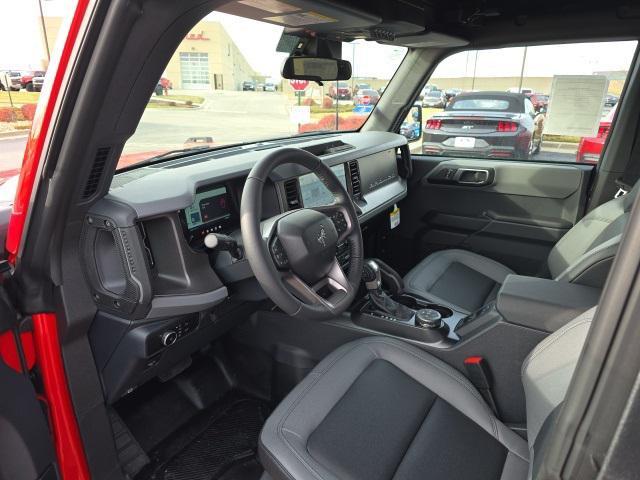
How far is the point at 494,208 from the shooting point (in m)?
3.13

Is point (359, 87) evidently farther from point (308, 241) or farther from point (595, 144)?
point (308, 241)

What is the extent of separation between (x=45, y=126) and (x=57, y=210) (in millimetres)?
228

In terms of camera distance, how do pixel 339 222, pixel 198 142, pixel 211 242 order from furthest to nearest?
pixel 198 142 → pixel 339 222 → pixel 211 242

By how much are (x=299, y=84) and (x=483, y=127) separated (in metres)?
1.52

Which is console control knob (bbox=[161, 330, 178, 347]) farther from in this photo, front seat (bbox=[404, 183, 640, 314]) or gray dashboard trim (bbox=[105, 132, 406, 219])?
front seat (bbox=[404, 183, 640, 314])

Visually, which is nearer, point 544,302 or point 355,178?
point 544,302

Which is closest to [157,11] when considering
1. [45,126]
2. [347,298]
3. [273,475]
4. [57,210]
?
[45,126]

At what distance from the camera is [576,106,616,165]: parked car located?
2.78m

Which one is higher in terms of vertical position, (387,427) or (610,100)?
(610,100)

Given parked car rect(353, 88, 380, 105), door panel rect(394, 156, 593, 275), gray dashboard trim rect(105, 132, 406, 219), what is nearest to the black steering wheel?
gray dashboard trim rect(105, 132, 406, 219)

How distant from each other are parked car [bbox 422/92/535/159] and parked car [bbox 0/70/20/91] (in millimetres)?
2805

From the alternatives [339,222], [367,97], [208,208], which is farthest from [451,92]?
[208,208]

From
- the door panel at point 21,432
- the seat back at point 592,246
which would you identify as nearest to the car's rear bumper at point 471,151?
the seat back at point 592,246

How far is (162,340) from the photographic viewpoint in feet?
5.27
